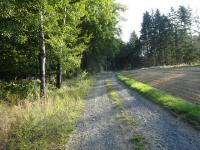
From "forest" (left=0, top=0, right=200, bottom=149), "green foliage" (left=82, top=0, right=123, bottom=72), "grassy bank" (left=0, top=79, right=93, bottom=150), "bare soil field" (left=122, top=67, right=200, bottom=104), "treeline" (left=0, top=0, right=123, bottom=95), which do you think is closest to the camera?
"grassy bank" (left=0, top=79, right=93, bottom=150)

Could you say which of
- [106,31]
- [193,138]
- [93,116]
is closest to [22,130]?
[93,116]

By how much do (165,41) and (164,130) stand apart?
320 ft

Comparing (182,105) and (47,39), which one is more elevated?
(47,39)

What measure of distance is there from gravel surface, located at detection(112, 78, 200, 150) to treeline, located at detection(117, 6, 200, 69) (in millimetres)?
85818

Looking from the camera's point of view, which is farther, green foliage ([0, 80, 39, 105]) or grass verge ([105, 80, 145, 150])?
green foliage ([0, 80, 39, 105])

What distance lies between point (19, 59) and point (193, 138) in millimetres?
14842

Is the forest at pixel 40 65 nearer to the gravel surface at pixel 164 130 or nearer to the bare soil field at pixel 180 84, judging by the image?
the gravel surface at pixel 164 130

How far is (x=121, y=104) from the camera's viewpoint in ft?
58.9

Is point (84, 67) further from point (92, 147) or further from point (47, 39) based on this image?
point (92, 147)

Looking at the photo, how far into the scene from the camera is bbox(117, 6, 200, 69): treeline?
4018 inches

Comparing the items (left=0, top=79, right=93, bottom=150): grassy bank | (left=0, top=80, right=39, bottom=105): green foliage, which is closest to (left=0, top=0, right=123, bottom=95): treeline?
(left=0, top=80, right=39, bottom=105): green foliage

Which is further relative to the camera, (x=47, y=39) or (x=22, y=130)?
(x=47, y=39)

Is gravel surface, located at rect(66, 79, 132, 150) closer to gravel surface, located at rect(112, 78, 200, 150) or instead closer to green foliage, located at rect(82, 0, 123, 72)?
gravel surface, located at rect(112, 78, 200, 150)

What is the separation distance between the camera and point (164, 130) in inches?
433
